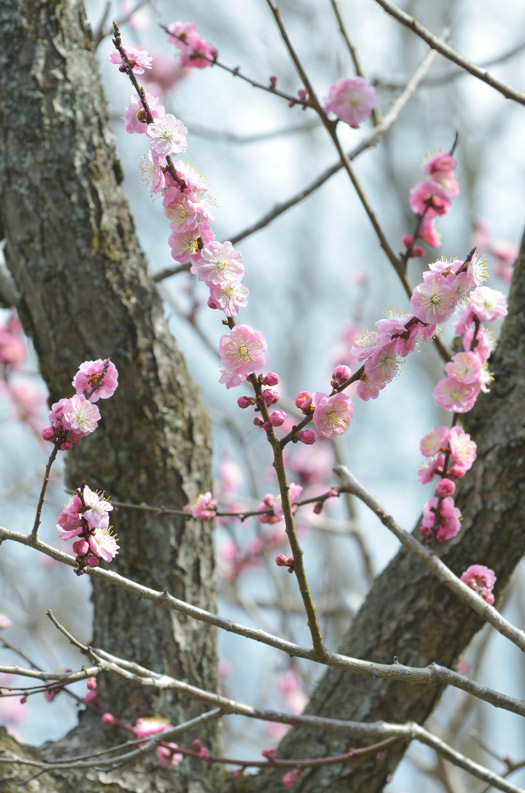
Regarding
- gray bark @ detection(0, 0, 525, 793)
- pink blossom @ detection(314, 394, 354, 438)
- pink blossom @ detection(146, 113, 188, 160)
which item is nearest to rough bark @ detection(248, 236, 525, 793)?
gray bark @ detection(0, 0, 525, 793)

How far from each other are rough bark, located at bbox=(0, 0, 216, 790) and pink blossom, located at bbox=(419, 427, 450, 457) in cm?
71

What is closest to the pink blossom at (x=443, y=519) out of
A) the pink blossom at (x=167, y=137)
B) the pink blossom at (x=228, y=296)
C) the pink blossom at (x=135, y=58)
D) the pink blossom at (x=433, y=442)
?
the pink blossom at (x=433, y=442)

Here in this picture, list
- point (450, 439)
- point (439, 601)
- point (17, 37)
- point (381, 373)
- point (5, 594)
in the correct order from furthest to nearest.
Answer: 1. point (5, 594)
2. point (17, 37)
3. point (439, 601)
4. point (450, 439)
5. point (381, 373)

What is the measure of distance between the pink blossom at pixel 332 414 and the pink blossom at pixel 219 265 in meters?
0.24

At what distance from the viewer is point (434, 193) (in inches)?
79.9

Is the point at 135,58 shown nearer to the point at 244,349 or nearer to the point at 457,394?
the point at 244,349

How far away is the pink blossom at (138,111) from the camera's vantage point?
126 cm

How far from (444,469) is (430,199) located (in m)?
0.88

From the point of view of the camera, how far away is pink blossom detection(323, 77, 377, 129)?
1.97 metres

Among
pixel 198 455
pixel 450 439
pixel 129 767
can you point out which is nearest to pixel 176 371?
pixel 198 455

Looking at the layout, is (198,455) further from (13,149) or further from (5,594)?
(5,594)

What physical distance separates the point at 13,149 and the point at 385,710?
1.67 meters

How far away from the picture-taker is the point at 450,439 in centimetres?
147

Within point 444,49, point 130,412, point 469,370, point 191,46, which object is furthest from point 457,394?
point 191,46
